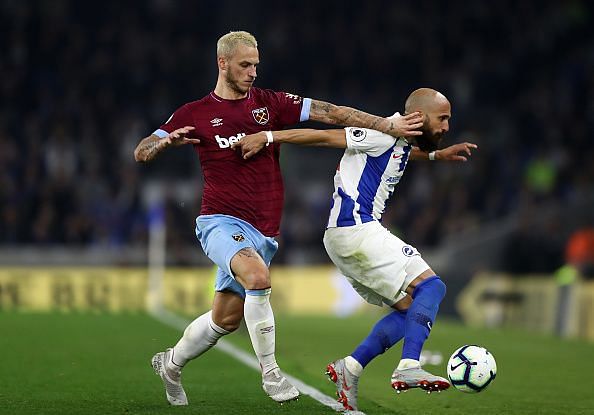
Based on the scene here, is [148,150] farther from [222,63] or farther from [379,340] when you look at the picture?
[379,340]

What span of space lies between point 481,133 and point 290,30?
4.96m

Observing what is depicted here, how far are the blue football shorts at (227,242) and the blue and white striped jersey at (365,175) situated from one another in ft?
1.52

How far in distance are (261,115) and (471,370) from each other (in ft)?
6.54

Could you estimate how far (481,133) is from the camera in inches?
1004

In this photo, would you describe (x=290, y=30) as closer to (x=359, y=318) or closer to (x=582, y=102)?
(x=582, y=102)

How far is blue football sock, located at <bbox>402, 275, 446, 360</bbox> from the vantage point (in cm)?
667

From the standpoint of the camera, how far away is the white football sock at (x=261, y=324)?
6.85 metres

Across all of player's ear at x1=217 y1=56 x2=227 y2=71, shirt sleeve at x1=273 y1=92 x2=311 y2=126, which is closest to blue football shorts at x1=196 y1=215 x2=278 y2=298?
shirt sleeve at x1=273 y1=92 x2=311 y2=126

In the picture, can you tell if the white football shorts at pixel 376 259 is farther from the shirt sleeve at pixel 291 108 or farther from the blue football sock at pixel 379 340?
the shirt sleeve at pixel 291 108

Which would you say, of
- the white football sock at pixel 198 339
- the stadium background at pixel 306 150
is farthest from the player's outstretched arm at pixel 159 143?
the stadium background at pixel 306 150

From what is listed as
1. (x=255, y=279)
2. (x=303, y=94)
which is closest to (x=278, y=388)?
(x=255, y=279)

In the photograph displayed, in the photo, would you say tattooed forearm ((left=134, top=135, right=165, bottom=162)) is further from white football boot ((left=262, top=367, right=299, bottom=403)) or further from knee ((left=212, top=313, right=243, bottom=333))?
white football boot ((left=262, top=367, right=299, bottom=403))

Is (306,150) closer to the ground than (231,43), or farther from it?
farther from it

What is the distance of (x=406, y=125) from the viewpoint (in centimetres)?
692
